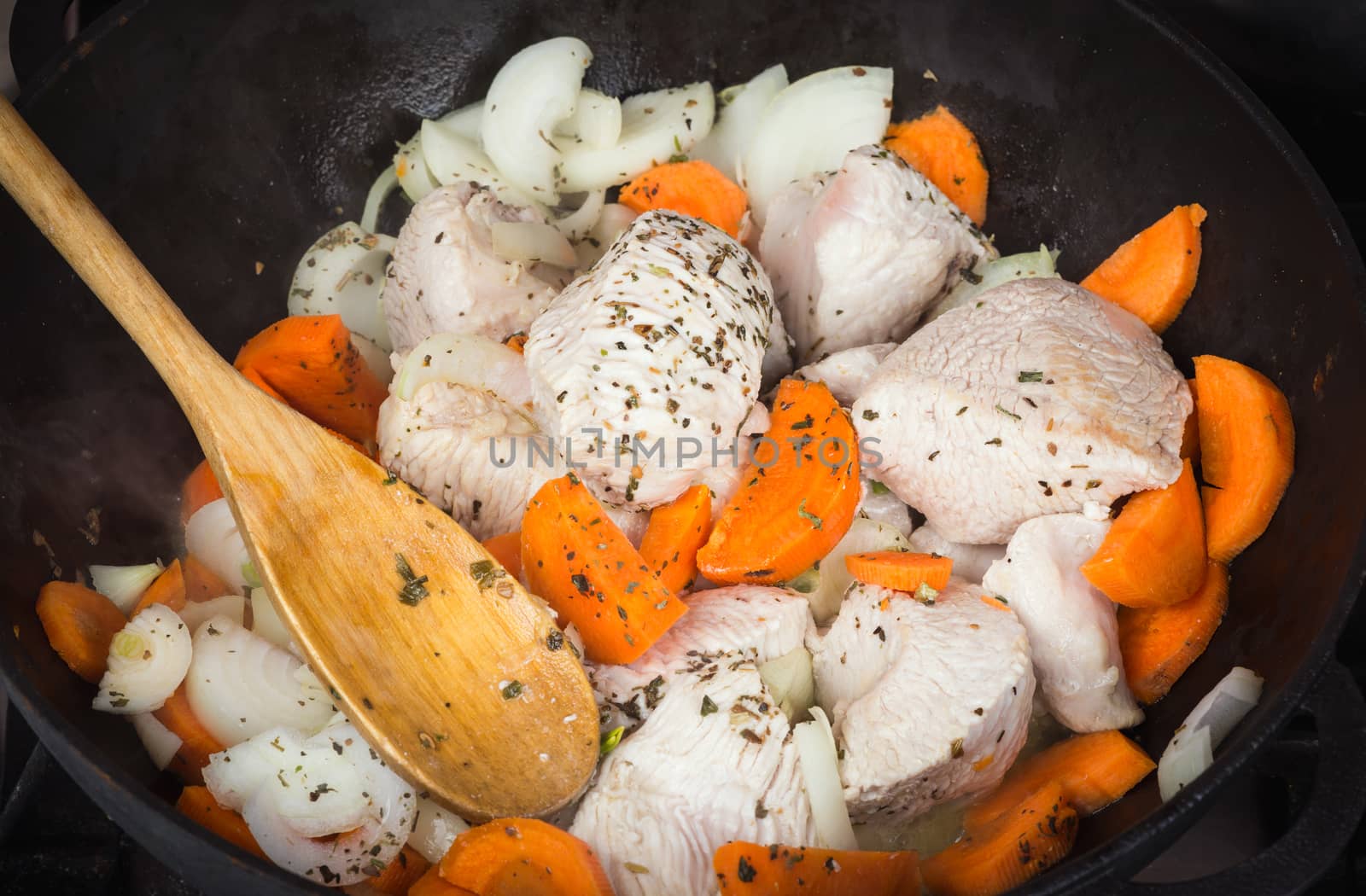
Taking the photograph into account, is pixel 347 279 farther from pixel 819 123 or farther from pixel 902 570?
pixel 902 570

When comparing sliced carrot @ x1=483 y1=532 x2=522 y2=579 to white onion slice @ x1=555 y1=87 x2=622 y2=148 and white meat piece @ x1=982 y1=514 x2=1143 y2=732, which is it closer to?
white meat piece @ x1=982 y1=514 x2=1143 y2=732

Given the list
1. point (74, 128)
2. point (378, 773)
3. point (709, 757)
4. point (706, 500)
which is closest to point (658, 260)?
point (706, 500)

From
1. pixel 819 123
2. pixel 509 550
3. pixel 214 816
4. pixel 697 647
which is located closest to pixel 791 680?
pixel 697 647

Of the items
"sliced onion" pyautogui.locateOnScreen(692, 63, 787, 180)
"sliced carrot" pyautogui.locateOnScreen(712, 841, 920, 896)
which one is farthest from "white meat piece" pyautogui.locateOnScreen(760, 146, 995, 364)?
"sliced carrot" pyautogui.locateOnScreen(712, 841, 920, 896)

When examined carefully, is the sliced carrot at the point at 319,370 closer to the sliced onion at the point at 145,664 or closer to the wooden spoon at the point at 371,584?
the wooden spoon at the point at 371,584

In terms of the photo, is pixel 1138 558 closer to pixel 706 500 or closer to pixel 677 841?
pixel 706 500

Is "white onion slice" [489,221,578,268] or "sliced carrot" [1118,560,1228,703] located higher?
"white onion slice" [489,221,578,268]
